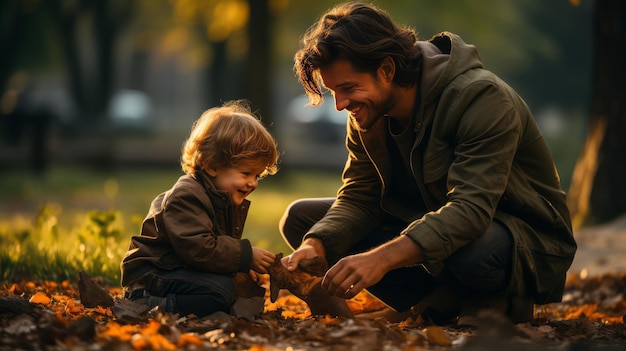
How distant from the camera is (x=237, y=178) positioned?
5039 millimetres

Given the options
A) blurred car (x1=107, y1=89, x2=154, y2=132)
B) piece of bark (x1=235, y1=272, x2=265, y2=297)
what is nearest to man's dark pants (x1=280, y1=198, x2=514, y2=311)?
piece of bark (x1=235, y1=272, x2=265, y2=297)

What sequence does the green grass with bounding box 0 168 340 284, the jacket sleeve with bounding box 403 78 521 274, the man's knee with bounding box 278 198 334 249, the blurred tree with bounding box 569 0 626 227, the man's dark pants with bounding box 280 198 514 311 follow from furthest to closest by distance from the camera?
1. the blurred tree with bounding box 569 0 626 227
2. the green grass with bounding box 0 168 340 284
3. the man's knee with bounding box 278 198 334 249
4. the man's dark pants with bounding box 280 198 514 311
5. the jacket sleeve with bounding box 403 78 521 274

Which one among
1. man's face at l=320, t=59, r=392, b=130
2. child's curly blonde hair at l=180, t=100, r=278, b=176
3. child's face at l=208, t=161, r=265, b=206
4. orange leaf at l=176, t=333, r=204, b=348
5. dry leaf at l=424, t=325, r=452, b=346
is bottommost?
dry leaf at l=424, t=325, r=452, b=346

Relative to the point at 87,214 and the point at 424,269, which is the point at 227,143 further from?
the point at 87,214

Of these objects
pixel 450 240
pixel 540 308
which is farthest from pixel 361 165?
pixel 540 308

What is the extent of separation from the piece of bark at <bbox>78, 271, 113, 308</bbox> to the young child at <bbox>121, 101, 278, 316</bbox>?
0.39 feet

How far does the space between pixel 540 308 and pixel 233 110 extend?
236 cm

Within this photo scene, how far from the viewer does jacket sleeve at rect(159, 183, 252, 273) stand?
4.83 meters

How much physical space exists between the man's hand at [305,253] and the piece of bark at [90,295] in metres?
0.90

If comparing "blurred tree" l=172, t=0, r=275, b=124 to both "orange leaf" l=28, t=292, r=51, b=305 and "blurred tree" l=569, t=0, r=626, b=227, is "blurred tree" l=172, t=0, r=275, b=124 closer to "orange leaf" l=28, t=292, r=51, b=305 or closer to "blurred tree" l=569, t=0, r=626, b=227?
"blurred tree" l=569, t=0, r=626, b=227

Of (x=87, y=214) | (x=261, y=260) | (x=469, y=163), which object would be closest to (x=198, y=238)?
(x=261, y=260)

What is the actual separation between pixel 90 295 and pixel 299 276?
1.04 meters

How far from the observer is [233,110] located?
17.4 ft

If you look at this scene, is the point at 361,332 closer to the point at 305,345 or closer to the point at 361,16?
the point at 305,345
